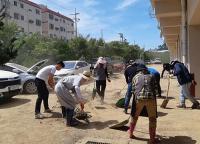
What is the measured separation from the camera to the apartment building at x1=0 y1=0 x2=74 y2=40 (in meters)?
71.8

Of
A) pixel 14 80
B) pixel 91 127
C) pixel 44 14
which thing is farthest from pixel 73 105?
pixel 44 14

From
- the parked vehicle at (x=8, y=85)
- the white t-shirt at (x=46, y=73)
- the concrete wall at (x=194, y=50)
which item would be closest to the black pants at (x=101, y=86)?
the white t-shirt at (x=46, y=73)

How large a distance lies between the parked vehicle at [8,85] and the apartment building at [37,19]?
49494 millimetres

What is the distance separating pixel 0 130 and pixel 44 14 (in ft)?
267

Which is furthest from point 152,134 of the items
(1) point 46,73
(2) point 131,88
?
(1) point 46,73

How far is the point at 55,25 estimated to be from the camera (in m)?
95.1

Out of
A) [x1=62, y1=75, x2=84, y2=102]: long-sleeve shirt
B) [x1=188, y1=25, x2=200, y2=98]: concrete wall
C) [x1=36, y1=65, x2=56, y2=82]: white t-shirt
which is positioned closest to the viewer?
[x1=62, y1=75, x2=84, y2=102]: long-sleeve shirt

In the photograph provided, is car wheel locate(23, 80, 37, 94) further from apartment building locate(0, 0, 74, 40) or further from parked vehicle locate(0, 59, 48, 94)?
apartment building locate(0, 0, 74, 40)

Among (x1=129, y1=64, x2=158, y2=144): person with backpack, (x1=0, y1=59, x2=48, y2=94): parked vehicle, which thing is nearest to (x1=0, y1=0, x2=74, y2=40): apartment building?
(x1=0, y1=59, x2=48, y2=94): parked vehicle

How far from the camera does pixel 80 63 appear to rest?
2495 cm

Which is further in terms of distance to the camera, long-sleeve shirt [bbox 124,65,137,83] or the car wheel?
the car wheel

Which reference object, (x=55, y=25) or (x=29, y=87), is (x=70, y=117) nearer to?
(x=29, y=87)

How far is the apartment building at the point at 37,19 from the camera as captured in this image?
236ft

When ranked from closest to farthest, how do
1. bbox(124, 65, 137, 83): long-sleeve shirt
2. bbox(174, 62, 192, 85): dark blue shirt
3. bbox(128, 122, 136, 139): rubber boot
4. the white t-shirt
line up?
bbox(128, 122, 136, 139): rubber boot < bbox(124, 65, 137, 83): long-sleeve shirt < the white t-shirt < bbox(174, 62, 192, 85): dark blue shirt
